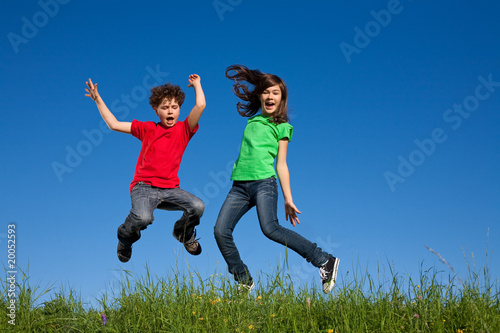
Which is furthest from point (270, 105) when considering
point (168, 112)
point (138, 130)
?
point (138, 130)

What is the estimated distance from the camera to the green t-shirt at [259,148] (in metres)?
5.73

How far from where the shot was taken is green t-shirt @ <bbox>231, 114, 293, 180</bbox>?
5.73 metres

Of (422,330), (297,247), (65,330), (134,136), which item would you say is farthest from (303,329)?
(134,136)

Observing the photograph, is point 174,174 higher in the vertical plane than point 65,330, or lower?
higher

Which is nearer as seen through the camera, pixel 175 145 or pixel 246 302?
pixel 246 302

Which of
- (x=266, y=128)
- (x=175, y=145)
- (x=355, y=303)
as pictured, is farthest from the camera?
(x=175, y=145)

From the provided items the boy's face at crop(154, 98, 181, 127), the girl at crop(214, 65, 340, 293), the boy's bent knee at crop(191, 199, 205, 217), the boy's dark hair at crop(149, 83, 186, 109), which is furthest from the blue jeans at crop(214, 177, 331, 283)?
the boy's dark hair at crop(149, 83, 186, 109)

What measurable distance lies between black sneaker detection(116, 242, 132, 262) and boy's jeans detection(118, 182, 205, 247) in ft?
0.47

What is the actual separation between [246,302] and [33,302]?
2603mm

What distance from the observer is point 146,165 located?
630 centimetres

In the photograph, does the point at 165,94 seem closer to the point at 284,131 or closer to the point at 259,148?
the point at 259,148

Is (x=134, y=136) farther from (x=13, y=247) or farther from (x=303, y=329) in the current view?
(x=303, y=329)

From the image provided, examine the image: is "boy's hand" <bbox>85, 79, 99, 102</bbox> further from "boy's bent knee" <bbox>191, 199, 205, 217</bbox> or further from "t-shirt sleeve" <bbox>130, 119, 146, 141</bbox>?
"boy's bent knee" <bbox>191, 199, 205, 217</bbox>

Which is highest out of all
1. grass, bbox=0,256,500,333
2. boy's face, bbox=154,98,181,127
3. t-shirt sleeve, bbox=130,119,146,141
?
boy's face, bbox=154,98,181,127
